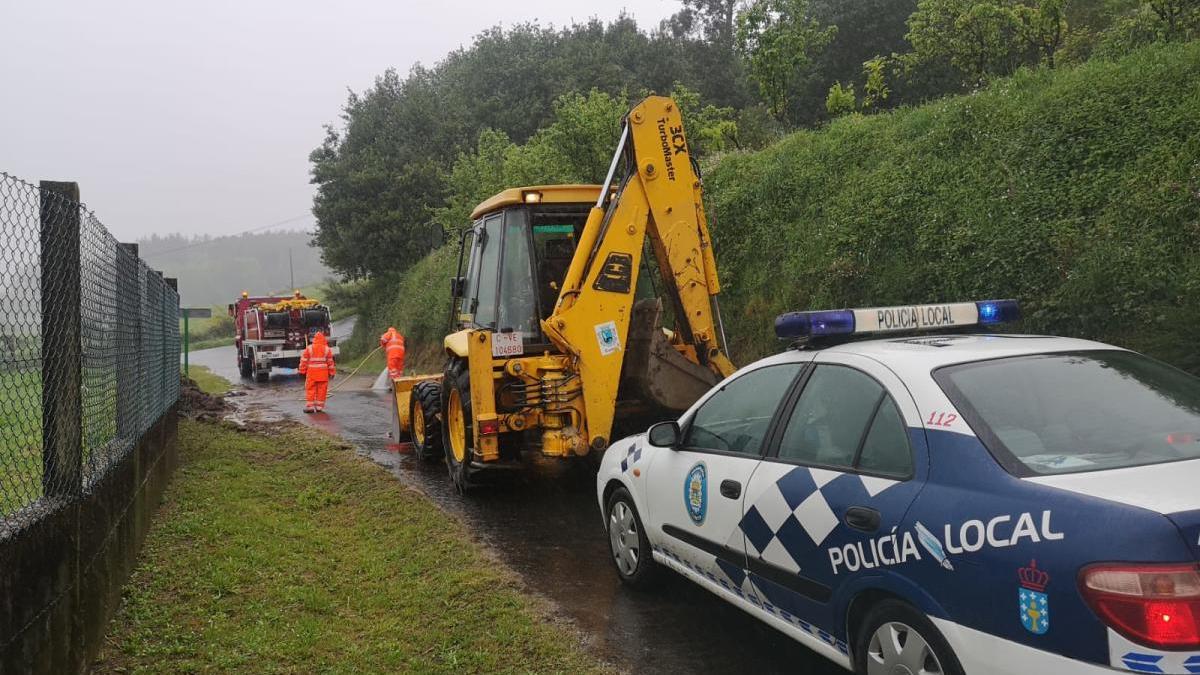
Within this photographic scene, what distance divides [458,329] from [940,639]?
24.2 ft

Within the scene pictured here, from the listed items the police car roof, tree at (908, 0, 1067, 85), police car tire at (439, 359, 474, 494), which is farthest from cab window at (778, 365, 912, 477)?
tree at (908, 0, 1067, 85)

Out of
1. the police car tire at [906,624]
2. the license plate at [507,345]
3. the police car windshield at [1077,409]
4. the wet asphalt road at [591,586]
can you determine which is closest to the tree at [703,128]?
the wet asphalt road at [591,586]

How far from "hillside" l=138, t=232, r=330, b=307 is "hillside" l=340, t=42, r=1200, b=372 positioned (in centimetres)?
12792

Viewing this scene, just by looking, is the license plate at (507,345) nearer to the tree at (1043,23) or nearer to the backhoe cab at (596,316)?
the backhoe cab at (596,316)

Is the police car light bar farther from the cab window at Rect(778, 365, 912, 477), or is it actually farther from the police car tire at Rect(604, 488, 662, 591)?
the police car tire at Rect(604, 488, 662, 591)

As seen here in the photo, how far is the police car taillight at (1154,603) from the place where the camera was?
2221 mm

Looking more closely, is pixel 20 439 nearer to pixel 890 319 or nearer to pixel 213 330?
pixel 890 319

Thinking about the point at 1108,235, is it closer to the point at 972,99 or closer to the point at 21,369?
the point at 972,99

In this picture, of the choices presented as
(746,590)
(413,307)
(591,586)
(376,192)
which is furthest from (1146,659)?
(376,192)

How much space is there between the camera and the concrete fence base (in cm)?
296

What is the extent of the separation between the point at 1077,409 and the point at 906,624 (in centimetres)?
100

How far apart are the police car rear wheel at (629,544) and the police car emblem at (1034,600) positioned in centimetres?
263

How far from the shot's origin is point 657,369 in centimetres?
705

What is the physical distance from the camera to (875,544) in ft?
10.00
